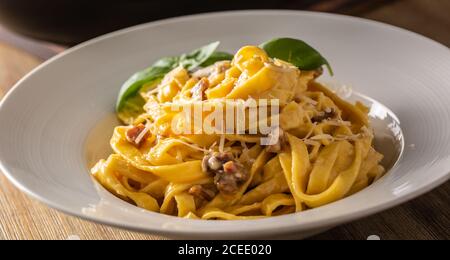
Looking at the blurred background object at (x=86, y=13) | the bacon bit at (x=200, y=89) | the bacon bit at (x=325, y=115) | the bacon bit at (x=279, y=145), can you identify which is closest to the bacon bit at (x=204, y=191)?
the bacon bit at (x=279, y=145)

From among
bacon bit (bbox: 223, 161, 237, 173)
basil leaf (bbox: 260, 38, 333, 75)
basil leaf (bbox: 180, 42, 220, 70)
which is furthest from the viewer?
basil leaf (bbox: 180, 42, 220, 70)

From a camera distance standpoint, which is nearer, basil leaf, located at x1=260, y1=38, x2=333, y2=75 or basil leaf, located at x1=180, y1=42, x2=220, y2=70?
basil leaf, located at x1=260, y1=38, x2=333, y2=75

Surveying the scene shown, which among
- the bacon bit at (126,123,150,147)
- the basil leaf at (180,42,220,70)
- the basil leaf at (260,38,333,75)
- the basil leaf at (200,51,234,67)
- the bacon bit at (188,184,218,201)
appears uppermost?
the basil leaf at (260,38,333,75)

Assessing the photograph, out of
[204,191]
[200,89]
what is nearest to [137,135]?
[200,89]

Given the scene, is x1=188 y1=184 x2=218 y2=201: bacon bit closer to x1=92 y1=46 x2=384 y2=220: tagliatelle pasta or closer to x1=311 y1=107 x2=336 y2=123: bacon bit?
x1=92 y1=46 x2=384 y2=220: tagliatelle pasta

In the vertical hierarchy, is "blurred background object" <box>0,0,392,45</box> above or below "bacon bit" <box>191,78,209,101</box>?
below

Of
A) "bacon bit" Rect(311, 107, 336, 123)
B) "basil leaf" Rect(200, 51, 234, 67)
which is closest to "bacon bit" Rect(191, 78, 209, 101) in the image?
"basil leaf" Rect(200, 51, 234, 67)
